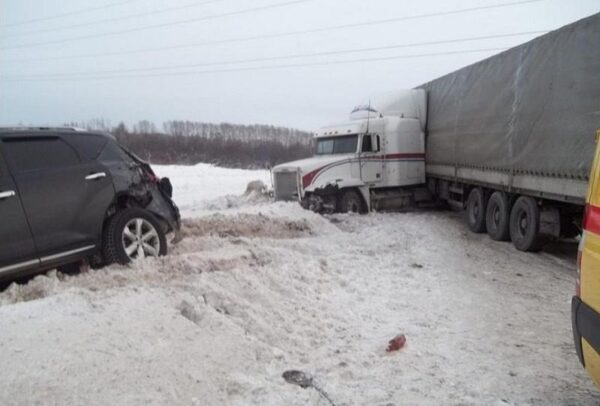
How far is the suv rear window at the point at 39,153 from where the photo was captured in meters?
4.89

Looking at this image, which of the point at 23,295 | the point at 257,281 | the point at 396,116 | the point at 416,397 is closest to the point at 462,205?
the point at 396,116

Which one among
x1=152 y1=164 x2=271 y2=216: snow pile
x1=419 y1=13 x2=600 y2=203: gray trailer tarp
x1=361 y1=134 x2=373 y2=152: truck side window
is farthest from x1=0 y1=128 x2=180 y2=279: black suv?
x1=361 y1=134 x2=373 y2=152: truck side window

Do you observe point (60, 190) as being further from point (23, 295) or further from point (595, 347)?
point (595, 347)

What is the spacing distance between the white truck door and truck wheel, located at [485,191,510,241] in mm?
3912

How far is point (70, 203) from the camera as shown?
201 inches

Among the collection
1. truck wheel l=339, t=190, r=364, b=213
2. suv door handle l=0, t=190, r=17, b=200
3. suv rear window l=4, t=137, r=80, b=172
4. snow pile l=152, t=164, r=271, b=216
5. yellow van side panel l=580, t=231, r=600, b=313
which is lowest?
snow pile l=152, t=164, r=271, b=216

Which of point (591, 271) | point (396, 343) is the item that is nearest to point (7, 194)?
point (396, 343)

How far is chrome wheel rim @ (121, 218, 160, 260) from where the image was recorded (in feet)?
18.4

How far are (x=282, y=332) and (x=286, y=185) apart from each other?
9057mm

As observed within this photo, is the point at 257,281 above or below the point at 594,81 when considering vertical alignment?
below

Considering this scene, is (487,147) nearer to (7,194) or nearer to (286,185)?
(286,185)

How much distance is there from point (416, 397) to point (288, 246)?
4442 millimetres

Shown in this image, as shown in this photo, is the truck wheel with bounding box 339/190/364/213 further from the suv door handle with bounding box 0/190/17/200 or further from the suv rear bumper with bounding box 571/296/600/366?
the suv rear bumper with bounding box 571/296/600/366

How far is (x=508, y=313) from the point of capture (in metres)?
5.23
